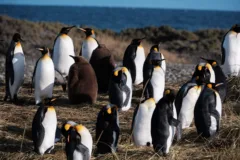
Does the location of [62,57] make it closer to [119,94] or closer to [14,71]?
[14,71]

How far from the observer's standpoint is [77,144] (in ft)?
19.4

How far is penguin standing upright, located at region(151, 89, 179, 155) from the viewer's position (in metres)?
6.22

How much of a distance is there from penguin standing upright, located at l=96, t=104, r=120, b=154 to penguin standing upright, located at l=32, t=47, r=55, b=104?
2650 mm

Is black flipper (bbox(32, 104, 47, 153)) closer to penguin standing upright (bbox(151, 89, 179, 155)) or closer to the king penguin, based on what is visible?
penguin standing upright (bbox(151, 89, 179, 155))

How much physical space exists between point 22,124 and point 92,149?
147 centimetres

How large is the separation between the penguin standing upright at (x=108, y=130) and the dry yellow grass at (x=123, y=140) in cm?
13

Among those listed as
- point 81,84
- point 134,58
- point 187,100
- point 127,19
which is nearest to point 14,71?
point 81,84

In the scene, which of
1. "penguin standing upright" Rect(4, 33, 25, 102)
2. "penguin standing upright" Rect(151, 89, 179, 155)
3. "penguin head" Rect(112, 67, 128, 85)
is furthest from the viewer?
"penguin standing upright" Rect(4, 33, 25, 102)

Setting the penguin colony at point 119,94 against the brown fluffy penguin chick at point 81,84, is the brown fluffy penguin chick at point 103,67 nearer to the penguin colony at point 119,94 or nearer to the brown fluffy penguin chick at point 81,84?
the penguin colony at point 119,94

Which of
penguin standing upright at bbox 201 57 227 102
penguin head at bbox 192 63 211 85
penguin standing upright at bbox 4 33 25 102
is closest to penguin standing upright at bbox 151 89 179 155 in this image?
penguin head at bbox 192 63 211 85

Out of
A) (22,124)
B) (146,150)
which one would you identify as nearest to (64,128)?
(146,150)

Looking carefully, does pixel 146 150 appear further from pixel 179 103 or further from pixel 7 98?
pixel 7 98

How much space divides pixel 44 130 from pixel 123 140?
3.69ft

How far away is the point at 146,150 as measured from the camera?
21.6 ft
